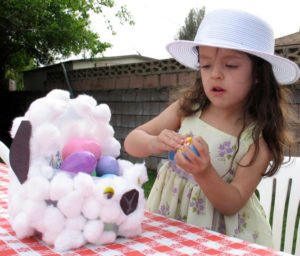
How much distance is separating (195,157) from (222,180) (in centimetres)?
16

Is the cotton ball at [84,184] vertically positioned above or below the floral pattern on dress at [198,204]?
above

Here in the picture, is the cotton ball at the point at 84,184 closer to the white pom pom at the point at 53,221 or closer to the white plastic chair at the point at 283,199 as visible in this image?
the white pom pom at the point at 53,221

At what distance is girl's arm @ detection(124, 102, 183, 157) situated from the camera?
3.15 ft

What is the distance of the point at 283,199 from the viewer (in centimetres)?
141

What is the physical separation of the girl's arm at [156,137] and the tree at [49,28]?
180 inches

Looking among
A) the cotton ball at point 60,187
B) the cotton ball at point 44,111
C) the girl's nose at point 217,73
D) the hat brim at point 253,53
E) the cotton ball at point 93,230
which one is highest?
the hat brim at point 253,53

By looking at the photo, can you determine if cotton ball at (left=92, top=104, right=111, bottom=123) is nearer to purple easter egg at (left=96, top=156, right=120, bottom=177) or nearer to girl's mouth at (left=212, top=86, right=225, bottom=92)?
purple easter egg at (left=96, top=156, right=120, bottom=177)

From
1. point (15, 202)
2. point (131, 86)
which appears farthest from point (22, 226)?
point (131, 86)

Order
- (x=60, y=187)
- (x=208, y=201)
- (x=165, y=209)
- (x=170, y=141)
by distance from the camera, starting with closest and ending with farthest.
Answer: (x=60, y=187) → (x=170, y=141) → (x=208, y=201) → (x=165, y=209)

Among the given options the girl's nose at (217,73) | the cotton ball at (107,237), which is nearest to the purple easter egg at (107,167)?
the cotton ball at (107,237)

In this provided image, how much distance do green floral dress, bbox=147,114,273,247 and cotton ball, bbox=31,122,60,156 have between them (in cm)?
55

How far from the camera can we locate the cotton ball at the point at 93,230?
2.39 feet

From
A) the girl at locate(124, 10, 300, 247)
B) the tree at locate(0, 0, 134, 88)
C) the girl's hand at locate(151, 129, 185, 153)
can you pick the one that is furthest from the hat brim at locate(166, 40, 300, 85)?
the tree at locate(0, 0, 134, 88)

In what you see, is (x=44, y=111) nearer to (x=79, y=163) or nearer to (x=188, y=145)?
(x=79, y=163)
